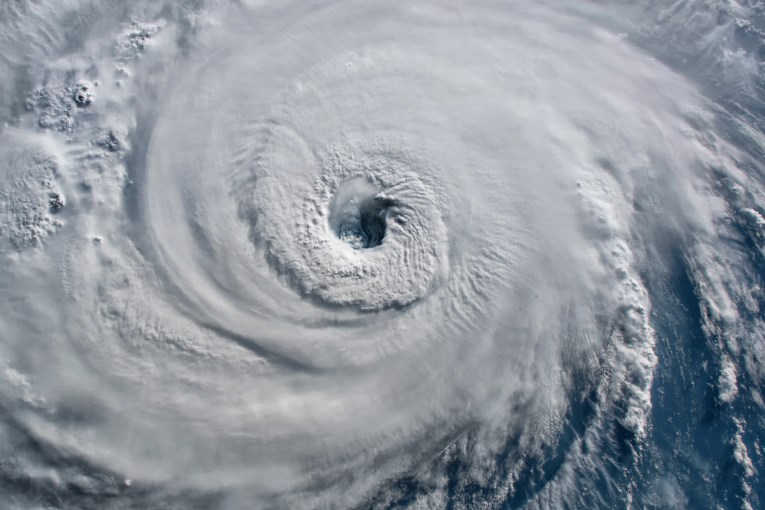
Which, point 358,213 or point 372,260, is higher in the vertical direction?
point 358,213

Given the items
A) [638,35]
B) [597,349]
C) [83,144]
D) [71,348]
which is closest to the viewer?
[71,348]

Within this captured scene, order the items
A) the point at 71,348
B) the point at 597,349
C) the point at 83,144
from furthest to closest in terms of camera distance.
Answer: the point at 83,144
the point at 597,349
the point at 71,348

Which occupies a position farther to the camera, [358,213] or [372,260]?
[358,213]

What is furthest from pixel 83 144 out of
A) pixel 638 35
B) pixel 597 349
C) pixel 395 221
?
pixel 638 35

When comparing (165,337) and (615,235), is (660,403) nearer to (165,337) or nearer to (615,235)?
(615,235)

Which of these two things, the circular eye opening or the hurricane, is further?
the circular eye opening

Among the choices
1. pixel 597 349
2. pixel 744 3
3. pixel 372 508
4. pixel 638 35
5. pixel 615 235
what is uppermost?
pixel 744 3

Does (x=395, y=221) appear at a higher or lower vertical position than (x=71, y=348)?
higher

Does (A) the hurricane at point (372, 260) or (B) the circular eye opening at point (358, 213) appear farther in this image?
(B) the circular eye opening at point (358, 213)
